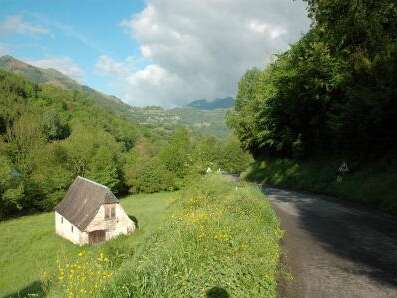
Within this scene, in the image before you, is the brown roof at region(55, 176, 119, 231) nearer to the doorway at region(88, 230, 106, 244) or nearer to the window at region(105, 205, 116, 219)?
the window at region(105, 205, 116, 219)

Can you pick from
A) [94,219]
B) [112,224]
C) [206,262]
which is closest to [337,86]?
[206,262]

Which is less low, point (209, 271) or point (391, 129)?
point (391, 129)

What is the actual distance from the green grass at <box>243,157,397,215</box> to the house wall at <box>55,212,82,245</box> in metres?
21.3

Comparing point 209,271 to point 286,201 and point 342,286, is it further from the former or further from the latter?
point 286,201

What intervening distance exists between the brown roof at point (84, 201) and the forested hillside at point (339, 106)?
1801cm

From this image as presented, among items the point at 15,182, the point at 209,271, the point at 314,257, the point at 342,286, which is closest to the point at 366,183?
the point at 314,257

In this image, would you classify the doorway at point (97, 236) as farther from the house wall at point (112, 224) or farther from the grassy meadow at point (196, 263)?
the grassy meadow at point (196, 263)

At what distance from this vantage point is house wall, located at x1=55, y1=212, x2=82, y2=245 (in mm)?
43031

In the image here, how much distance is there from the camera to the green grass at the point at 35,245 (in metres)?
26.6

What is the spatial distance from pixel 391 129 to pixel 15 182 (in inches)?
2141

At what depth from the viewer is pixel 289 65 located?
3738 centimetres

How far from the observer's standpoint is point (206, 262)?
8.66 meters

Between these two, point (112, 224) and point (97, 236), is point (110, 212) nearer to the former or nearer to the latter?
point (112, 224)

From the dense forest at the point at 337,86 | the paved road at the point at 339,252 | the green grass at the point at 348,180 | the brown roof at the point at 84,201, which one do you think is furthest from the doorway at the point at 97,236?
the paved road at the point at 339,252
